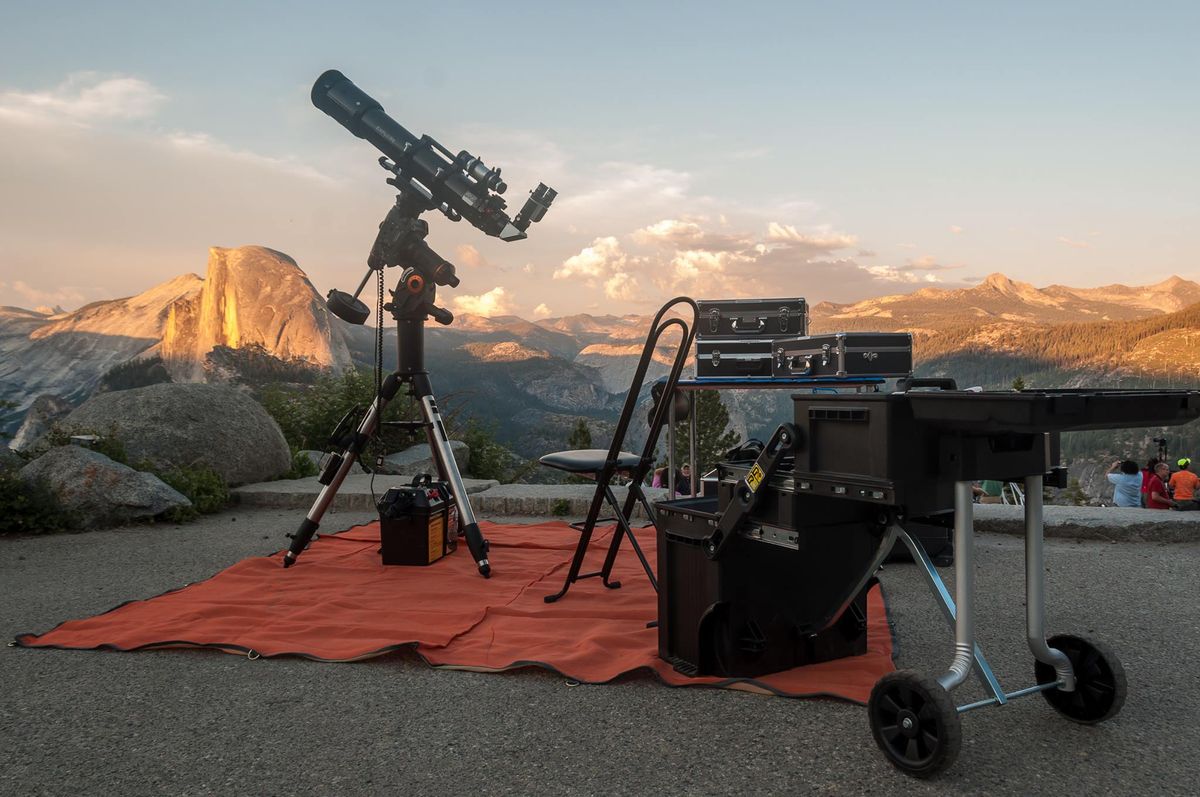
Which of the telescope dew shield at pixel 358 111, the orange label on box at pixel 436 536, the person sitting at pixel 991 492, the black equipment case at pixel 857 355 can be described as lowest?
the person sitting at pixel 991 492

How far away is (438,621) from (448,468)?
130 centimetres

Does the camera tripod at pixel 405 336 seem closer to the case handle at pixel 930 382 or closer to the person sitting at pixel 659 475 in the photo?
the case handle at pixel 930 382

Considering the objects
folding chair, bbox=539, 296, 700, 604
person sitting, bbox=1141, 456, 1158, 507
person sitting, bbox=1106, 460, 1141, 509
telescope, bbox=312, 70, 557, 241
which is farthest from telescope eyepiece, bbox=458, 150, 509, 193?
person sitting, bbox=1141, 456, 1158, 507

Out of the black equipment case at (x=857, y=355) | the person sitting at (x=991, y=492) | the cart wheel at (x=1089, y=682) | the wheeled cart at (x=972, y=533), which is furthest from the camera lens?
the person sitting at (x=991, y=492)

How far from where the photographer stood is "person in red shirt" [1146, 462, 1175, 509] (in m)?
10.3

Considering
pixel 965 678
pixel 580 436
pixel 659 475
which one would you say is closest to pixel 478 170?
pixel 965 678

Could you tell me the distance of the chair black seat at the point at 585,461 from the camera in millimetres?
3908

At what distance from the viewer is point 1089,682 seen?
2.53 m

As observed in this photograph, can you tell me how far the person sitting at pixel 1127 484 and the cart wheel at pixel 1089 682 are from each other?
385 inches

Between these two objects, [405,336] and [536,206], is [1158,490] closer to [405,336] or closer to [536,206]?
[536,206]

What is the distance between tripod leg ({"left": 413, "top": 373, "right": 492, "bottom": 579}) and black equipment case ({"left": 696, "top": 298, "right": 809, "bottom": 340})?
7.69 ft

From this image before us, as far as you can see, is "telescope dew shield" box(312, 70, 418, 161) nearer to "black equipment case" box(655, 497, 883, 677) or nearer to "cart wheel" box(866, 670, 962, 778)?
"black equipment case" box(655, 497, 883, 677)

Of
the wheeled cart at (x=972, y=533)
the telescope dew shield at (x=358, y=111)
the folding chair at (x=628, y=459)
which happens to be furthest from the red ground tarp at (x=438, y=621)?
the telescope dew shield at (x=358, y=111)

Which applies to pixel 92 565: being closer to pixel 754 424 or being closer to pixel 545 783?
pixel 545 783
